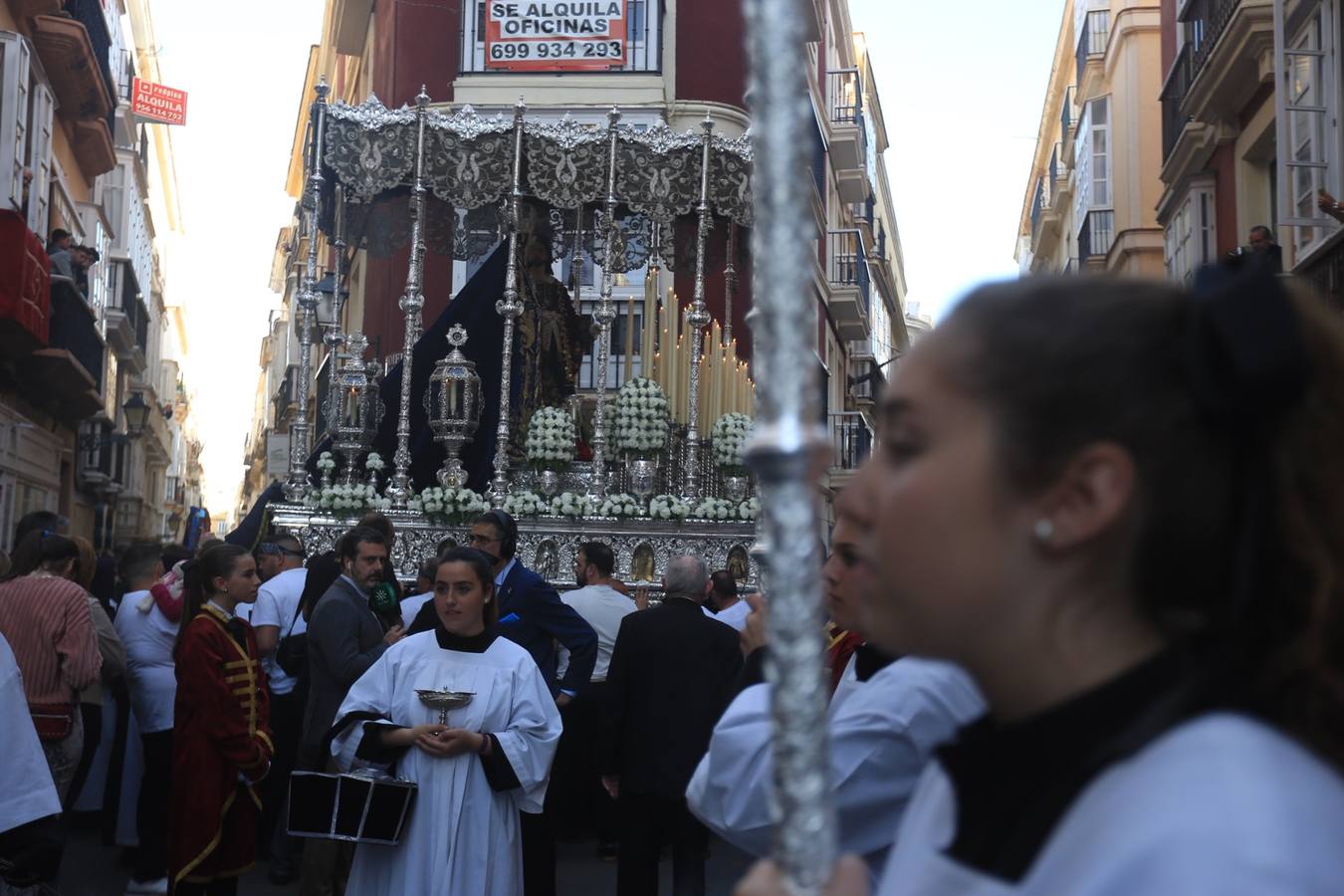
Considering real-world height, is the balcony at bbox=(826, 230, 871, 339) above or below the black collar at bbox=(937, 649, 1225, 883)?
above

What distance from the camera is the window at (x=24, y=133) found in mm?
16172

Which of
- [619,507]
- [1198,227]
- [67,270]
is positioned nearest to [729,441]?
[619,507]

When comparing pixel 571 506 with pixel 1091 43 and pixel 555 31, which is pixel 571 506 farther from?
pixel 1091 43

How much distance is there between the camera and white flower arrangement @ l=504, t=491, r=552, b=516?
12.1 m

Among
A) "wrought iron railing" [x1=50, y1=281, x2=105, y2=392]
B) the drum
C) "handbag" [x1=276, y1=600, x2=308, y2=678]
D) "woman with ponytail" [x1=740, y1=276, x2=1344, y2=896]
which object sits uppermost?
"wrought iron railing" [x1=50, y1=281, x2=105, y2=392]

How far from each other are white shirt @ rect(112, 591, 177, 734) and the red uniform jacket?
5.63 feet

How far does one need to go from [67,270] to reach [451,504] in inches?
377

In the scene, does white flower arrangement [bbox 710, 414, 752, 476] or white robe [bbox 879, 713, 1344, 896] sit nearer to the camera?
white robe [bbox 879, 713, 1344, 896]

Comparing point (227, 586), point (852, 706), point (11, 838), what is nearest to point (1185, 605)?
point (852, 706)

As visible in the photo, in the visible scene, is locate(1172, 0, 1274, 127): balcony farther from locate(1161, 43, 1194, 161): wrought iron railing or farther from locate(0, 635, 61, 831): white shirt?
locate(0, 635, 61, 831): white shirt

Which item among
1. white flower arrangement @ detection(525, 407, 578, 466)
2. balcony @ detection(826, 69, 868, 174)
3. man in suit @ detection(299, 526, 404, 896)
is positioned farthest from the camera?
balcony @ detection(826, 69, 868, 174)

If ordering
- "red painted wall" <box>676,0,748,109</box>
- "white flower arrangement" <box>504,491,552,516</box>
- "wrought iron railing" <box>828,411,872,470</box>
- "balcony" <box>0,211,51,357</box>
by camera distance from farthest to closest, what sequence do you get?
"wrought iron railing" <box>828,411,872,470</box>
"red painted wall" <box>676,0,748,109</box>
"balcony" <box>0,211,51,357</box>
"white flower arrangement" <box>504,491,552,516</box>

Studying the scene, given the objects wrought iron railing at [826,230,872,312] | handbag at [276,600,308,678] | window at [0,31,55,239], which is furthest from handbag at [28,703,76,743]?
wrought iron railing at [826,230,872,312]

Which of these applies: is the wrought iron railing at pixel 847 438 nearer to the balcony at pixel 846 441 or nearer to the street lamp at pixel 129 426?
the balcony at pixel 846 441
